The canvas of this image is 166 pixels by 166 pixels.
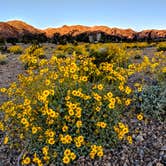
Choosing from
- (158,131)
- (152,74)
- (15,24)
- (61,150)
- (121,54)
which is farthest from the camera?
(15,24)

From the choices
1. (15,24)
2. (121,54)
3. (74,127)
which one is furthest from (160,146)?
(15,24)

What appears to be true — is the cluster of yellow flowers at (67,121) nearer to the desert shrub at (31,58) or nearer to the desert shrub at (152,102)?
the desert shrub at (152,102)

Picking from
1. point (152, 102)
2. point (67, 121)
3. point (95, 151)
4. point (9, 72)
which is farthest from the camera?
point (9, 72)

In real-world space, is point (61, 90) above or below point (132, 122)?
above

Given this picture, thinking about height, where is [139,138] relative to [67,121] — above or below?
below

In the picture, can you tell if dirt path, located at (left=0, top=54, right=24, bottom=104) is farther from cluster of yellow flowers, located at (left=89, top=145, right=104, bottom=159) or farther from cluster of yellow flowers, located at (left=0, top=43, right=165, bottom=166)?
cluster of yellow flowers, located at (left=89, top=145, right=104, bottom=159)

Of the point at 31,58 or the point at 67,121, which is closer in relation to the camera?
the point at 67,121

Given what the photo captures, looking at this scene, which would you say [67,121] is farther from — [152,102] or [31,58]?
[31,58]

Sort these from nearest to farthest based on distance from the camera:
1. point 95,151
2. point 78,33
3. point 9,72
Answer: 1. point 95,151
2. point 9,72
3. point 78,33

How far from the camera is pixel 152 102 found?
5707mm

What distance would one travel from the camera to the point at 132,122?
18.3 ft

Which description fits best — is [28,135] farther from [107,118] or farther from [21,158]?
[107,118]

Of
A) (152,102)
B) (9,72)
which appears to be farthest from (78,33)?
(152,102)

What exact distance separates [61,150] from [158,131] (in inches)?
57.0
